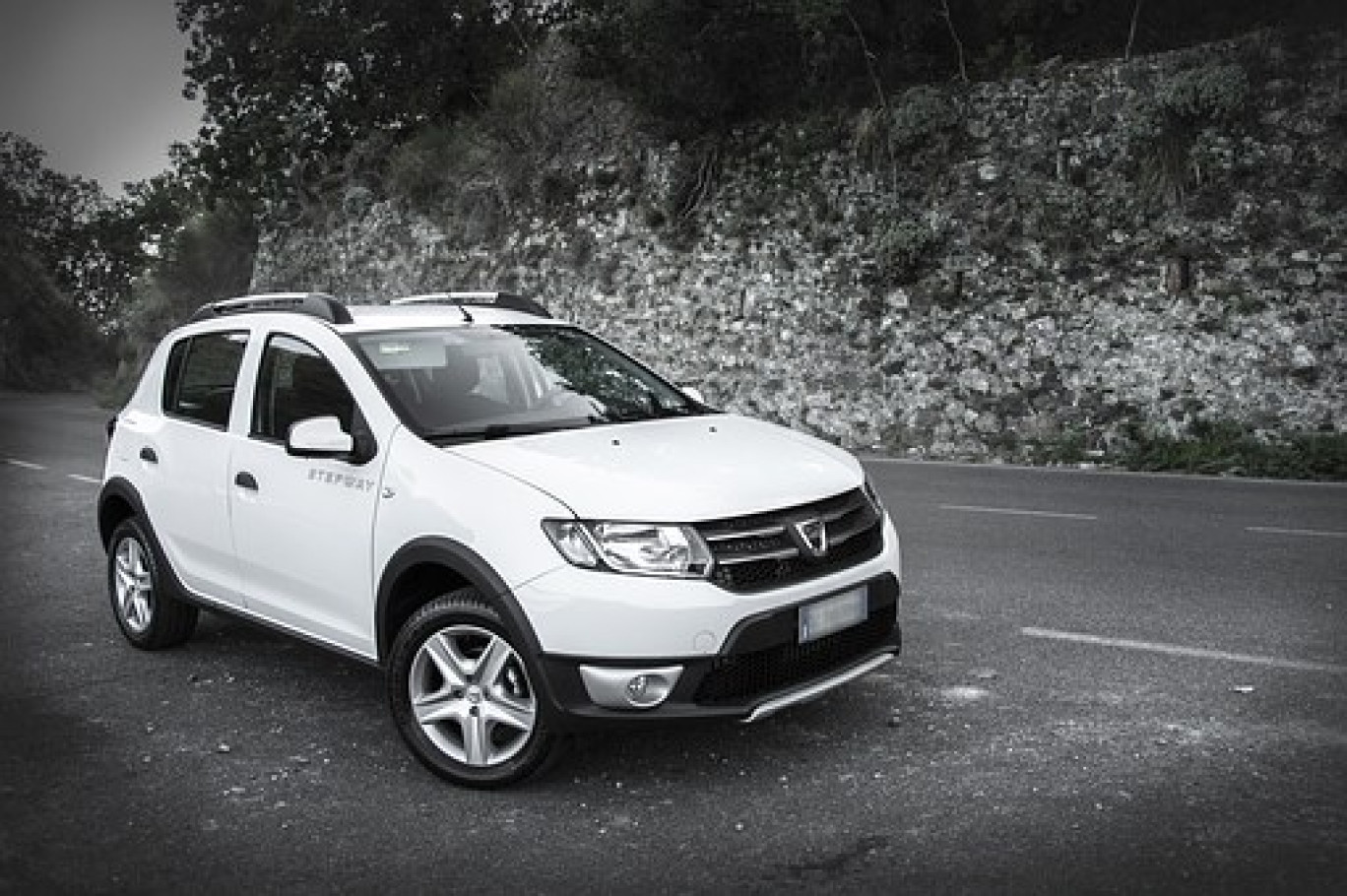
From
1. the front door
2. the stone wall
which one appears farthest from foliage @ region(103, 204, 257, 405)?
the front door

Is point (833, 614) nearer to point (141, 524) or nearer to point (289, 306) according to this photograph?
point (289, 306)

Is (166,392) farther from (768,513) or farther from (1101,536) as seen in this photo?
(1101,536)

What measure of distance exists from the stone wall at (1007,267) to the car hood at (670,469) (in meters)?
10.7

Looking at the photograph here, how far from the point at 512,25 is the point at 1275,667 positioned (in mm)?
22612

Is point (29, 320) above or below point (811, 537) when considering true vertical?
above

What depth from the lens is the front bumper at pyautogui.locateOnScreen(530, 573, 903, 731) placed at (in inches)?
159

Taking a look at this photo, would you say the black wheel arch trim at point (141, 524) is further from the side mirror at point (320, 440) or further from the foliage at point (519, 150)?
the foliage at point (519, 150)

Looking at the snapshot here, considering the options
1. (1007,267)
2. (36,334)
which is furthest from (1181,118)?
(36,334)

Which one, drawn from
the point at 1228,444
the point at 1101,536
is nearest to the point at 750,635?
the point at 1101,536

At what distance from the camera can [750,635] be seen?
4062 millimetres

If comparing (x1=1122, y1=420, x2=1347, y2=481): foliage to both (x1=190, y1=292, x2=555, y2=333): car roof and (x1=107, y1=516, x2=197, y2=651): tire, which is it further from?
(x1=107, y1=516, x2=197, y2=651): tire

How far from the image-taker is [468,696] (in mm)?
4344

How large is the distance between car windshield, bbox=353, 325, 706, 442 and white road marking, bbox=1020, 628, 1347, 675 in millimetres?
2306

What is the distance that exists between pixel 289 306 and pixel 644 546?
8.31ft
